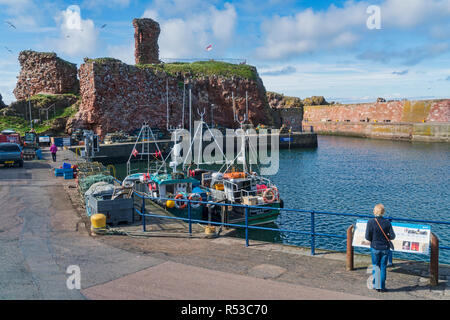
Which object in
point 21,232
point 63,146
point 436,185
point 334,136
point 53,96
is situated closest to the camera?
point 21,232

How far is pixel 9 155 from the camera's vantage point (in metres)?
28.6

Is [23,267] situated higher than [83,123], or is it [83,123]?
[83,123]

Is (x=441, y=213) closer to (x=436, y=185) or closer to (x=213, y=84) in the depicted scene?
(x=436, y=185)

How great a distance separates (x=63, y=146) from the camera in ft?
151

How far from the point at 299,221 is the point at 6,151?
22.2 meters

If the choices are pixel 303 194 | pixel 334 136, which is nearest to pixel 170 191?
pixel 303 194

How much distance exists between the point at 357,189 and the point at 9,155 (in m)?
26.5

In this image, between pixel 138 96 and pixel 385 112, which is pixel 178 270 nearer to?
pixel 138 96

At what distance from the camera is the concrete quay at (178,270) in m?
7.52

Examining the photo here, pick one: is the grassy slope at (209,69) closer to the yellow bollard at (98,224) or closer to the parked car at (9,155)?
the parked car at (9,155)

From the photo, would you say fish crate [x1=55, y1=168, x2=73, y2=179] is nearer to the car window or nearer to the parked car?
the parked car

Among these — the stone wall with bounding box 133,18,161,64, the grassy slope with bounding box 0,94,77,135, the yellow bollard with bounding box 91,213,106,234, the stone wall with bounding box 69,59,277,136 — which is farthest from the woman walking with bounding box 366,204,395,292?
the stone wall with bounding box 133,18,161,64

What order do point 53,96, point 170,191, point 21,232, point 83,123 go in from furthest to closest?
point 53,96 → point 83,123 → point 170,191 → point 21,232

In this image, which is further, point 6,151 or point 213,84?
point 213,84
